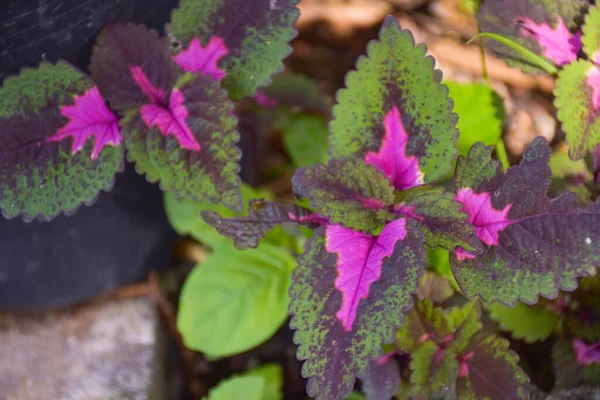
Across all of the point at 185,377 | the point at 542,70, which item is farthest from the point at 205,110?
the point at 185,377

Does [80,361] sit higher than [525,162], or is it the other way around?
[525,162]

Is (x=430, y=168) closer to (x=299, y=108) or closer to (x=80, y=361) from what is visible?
(x=299, y=108)

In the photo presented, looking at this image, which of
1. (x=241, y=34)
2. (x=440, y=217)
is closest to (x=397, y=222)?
(x=440, y=217)

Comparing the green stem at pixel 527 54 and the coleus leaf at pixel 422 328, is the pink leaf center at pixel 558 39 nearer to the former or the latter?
the green stem at pixel 527 54

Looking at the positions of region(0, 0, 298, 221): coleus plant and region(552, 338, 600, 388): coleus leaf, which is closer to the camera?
region(0, 0, 298, 221): coleus plant

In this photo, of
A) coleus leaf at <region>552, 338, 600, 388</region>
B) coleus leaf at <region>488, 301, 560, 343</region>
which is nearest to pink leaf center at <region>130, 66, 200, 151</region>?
coleus leaf at <region>488, 301, 560, 343</region>

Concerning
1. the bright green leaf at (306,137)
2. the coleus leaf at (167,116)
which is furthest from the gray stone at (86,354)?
the coleus leaf at (167,116)

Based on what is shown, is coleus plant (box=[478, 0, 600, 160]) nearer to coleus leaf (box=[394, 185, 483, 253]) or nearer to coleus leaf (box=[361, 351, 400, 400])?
coleus leaf (box=[394, 185, 483, 253])
